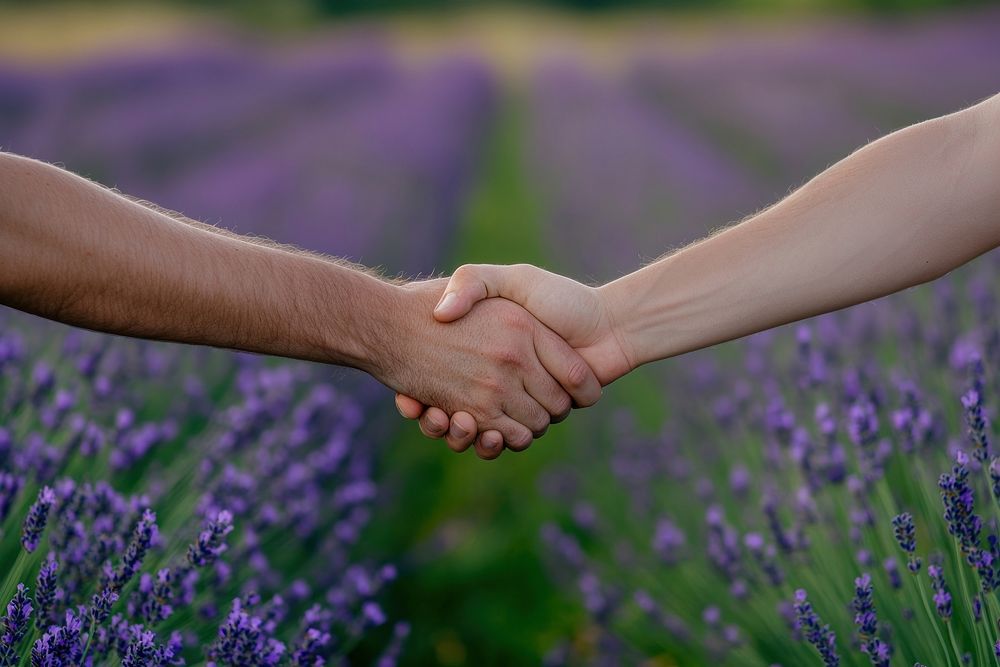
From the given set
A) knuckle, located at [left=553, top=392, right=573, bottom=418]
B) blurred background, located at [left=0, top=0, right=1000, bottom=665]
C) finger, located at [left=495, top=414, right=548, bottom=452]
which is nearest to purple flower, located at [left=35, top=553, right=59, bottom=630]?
blurred background, located at [left=0, top=0, right=1000, bottom=665]

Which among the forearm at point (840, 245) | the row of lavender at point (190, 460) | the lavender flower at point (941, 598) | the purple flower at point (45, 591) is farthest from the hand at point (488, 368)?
the lavender flower at point (941, 598)

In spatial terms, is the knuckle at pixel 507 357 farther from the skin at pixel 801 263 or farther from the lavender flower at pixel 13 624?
the lavender flower at pixel 13 624

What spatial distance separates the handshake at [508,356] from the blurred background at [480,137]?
33 centimetres

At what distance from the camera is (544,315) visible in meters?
2.09

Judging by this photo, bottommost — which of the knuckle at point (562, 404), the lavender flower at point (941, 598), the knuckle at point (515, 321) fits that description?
the lavender flower at point (941, 598)

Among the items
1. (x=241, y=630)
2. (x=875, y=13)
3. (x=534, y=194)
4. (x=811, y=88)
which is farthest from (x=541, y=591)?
(x=875, y=13)

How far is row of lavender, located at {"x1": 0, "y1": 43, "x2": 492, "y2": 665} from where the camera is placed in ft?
4.14

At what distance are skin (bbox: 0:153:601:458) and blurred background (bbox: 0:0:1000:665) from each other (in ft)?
1.09

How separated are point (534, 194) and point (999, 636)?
6476 millimetres

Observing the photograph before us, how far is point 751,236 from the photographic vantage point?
1.86 m

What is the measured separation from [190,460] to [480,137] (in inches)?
310

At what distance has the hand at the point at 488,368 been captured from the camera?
199 centimetres

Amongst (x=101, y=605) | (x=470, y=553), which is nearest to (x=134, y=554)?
(x=101, y=605)

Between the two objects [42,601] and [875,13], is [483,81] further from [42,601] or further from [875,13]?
[42,601]
